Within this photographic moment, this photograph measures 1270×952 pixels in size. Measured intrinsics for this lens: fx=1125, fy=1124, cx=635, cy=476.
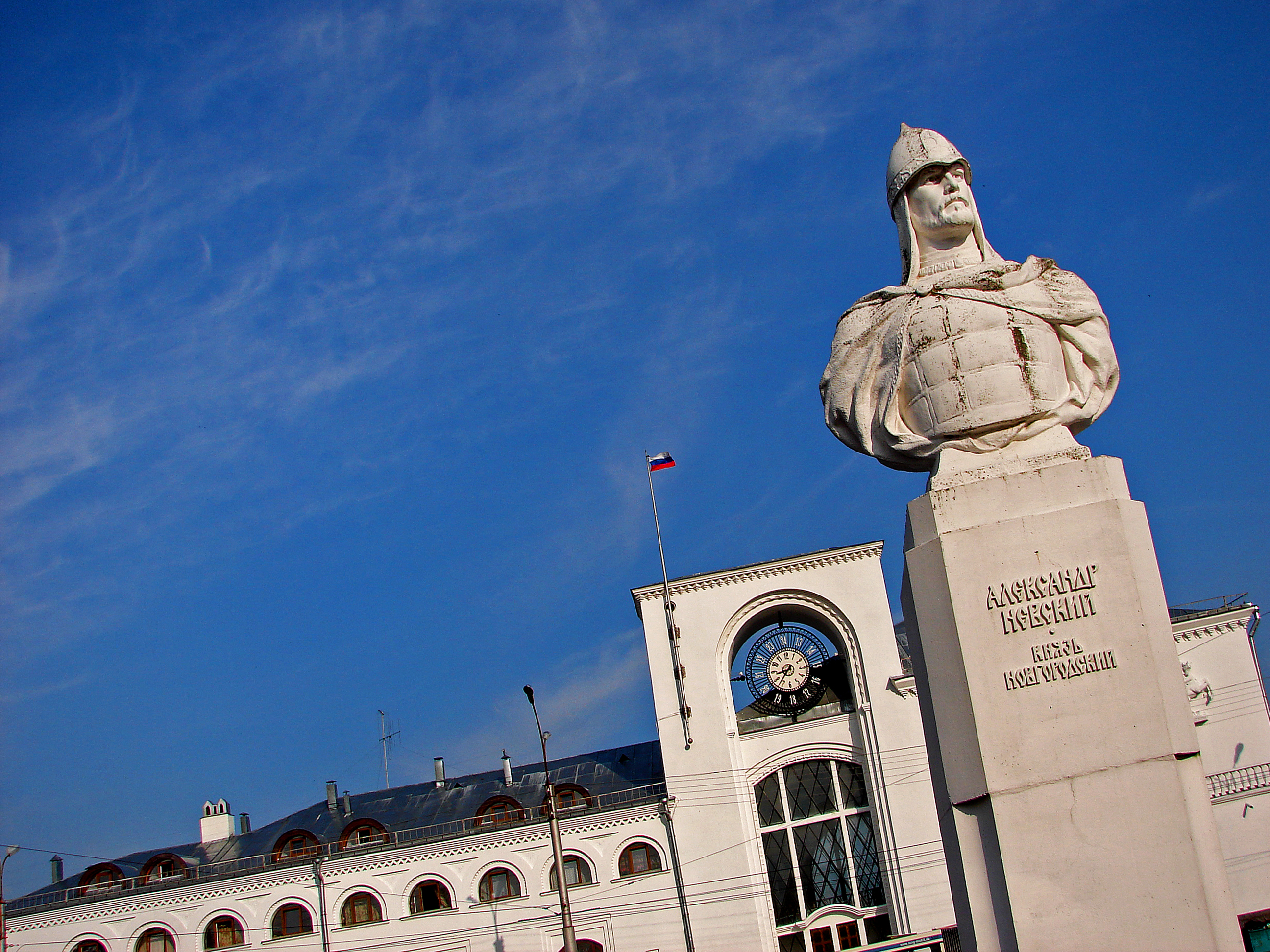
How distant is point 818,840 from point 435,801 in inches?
557

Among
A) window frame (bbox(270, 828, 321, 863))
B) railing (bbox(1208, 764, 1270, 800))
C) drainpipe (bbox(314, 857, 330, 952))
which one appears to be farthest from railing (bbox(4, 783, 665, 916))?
railing (bbox(1208, 764, 1270, 800))

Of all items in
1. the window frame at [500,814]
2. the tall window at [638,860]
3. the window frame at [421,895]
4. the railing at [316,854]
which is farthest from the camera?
the window frame at [500,814]

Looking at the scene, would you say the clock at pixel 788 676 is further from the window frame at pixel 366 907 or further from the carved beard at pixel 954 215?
the carved beard at pixel 954 215

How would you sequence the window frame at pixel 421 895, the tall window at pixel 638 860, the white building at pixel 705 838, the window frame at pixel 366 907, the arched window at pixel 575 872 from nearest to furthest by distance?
the white building at pixel 705 838 < the tall window at pixel 638 860 < the arched window at pixel 575 872 < the window frame at pixel 421 895 < the window frame at pixel 366 907

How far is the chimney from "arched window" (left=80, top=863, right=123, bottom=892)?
11.7ft

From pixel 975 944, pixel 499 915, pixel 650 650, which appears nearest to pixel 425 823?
pixel 499 915

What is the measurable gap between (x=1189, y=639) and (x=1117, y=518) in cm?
3170

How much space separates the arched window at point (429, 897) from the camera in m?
36.4

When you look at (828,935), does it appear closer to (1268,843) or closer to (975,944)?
(1268,843)

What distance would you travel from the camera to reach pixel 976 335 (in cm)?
738

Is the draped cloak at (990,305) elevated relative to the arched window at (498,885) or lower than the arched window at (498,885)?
elevated

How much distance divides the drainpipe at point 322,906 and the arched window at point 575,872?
7.52 m

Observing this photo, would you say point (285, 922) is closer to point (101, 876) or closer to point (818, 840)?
point (101, 876)

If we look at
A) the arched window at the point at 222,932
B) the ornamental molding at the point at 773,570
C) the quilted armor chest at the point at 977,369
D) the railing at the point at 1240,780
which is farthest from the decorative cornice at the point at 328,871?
the quilted armor chest at the point at 977,369
